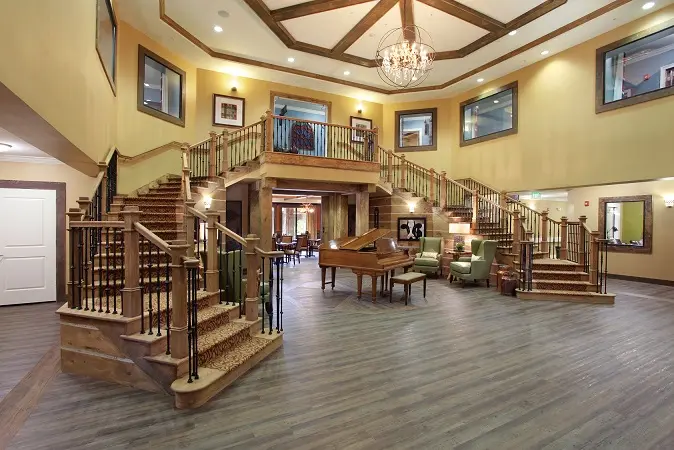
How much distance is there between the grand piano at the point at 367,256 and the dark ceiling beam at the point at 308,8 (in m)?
4.81

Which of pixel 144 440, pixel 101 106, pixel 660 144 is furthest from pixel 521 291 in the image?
pixel 101 106

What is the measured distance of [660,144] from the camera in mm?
6934

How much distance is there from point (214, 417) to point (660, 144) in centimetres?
908

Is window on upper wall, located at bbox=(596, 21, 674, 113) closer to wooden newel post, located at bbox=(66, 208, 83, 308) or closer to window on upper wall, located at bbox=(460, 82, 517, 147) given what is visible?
window on upper wall, located at bbox=(460, 82, 517, 147)

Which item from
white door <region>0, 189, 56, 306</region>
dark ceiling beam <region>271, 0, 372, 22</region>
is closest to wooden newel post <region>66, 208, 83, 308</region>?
white door <region>0, 189, 56, 306</region>

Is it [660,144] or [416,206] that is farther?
[416,206]

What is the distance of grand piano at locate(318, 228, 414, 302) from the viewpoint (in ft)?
20.7

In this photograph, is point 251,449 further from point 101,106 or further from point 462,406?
point 101,106

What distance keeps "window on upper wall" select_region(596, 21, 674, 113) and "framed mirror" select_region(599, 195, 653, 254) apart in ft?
9.37

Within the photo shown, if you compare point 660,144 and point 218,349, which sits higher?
point 660,144

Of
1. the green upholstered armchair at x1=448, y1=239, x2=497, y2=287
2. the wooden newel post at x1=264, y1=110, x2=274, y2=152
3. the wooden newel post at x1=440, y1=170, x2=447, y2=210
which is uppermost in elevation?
the wooden newel post at x1=264, y1=110, x2=274, y2=152

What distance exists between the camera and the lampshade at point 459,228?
9.40m

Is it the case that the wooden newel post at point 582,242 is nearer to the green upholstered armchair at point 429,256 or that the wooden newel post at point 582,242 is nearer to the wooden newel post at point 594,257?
the wooden newel post at point 594,257

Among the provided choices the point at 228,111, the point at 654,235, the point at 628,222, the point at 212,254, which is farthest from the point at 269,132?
the point at 654,235
